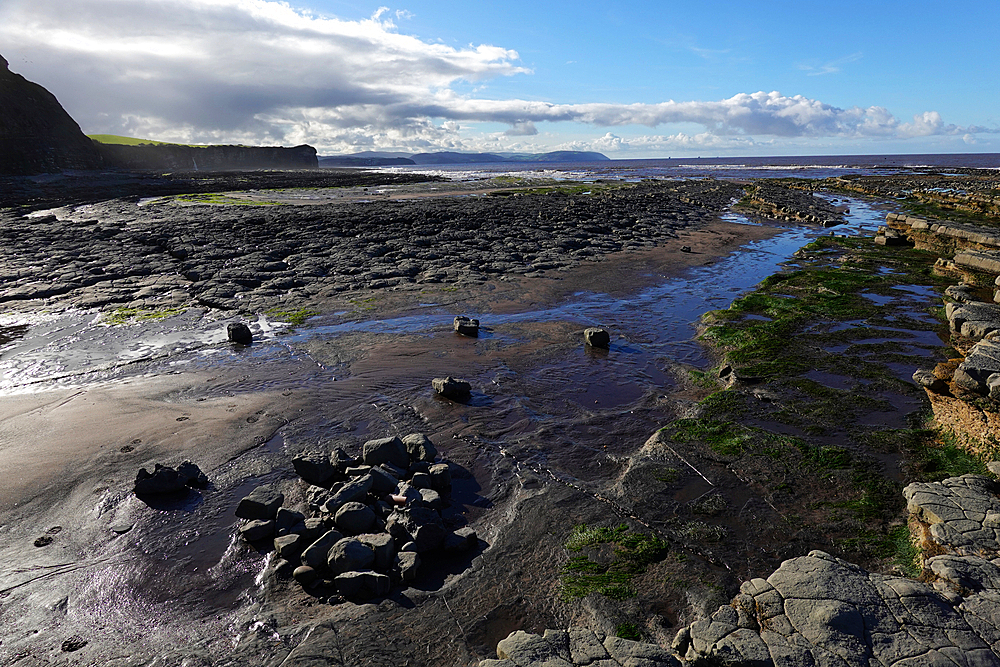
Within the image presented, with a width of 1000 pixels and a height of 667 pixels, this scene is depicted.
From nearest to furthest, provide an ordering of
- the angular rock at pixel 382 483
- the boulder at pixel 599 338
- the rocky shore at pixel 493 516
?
the rocky shore at pixel 493 516
the angular rock at pixel 382 483
the boulder at pixel 599 338

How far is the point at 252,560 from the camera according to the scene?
6.12 meters

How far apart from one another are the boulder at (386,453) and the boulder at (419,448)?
22cm

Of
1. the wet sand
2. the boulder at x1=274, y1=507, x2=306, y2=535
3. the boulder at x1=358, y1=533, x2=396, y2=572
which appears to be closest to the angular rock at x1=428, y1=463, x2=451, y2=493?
the wet sand

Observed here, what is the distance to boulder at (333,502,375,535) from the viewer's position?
20.8 ft

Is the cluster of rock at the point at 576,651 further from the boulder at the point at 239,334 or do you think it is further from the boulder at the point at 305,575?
the boulder at the point at 239,334

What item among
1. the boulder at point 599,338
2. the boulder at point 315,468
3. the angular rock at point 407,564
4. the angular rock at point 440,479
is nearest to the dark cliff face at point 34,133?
the boulder at point 599,338

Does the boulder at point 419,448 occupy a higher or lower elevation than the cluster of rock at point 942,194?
lower

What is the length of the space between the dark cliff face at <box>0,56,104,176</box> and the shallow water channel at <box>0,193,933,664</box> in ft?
271

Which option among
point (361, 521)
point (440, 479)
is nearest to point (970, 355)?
point (440, 479)

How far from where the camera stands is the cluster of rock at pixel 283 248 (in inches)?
736

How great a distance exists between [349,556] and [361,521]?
0.67 meters

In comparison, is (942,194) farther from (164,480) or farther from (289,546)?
(164,480)

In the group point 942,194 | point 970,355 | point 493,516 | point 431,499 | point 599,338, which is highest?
point 942,194

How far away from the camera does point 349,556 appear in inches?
225
